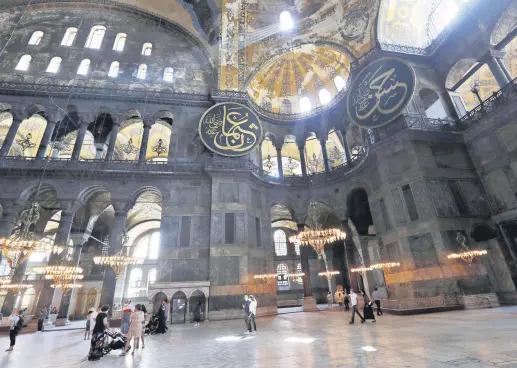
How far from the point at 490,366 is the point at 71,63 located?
2007 centimetres

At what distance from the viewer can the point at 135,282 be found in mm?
20750

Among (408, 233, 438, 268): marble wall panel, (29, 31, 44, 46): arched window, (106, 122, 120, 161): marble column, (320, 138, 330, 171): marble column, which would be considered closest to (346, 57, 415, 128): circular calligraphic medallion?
(320, 138, 330, 171): marble column

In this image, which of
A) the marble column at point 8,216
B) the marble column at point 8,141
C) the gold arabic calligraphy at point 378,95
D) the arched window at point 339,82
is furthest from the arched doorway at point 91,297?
the arched window at point 339,82

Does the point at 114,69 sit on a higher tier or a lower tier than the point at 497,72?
higher

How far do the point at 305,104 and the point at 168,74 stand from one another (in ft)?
29.2

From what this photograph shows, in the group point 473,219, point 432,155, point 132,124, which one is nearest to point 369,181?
point 432,155

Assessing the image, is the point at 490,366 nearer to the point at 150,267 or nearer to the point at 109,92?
the point at 109,92

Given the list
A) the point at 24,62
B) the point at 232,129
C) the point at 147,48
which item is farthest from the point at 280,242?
the point at 24,62

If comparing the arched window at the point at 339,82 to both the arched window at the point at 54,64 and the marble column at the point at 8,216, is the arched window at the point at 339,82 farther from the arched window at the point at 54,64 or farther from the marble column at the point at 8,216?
the marble column at the point at 8,216

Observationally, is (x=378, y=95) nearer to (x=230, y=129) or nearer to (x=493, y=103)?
(x=493, y=103)

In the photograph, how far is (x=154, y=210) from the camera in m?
19.1

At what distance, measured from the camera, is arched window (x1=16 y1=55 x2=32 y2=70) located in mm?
14078

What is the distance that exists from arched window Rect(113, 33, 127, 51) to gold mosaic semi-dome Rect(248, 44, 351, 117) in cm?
872

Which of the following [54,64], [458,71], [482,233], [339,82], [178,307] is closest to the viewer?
[482,233]
